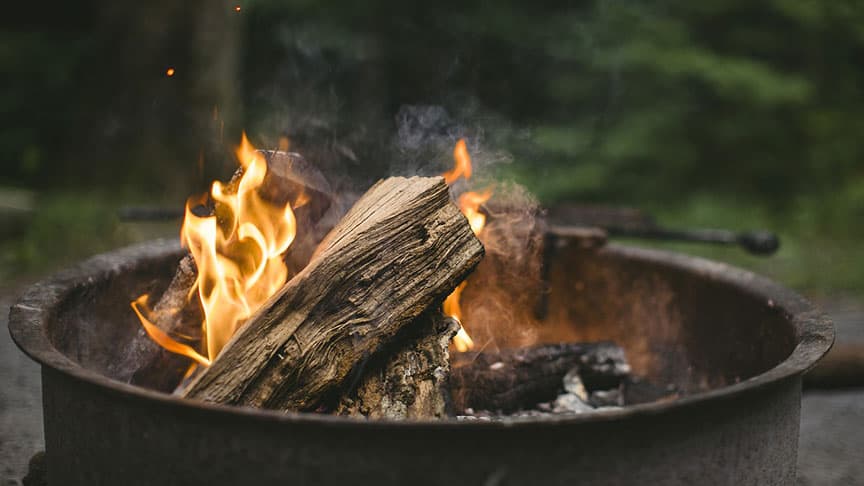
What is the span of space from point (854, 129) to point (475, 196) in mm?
5704

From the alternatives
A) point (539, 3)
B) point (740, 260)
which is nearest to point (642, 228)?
point (740, 260)

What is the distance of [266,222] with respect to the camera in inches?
83.7

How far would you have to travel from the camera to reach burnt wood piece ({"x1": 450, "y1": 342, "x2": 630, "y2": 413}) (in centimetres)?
220

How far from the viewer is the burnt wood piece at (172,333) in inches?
82.8

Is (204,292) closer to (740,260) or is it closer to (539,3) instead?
(740,260)

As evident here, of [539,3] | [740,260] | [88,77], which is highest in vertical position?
[539,3]

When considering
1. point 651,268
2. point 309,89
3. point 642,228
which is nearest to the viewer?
point 651,268

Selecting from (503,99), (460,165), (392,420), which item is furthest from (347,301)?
(503,99)

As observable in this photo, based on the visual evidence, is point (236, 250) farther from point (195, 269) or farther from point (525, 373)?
point (525, 373)

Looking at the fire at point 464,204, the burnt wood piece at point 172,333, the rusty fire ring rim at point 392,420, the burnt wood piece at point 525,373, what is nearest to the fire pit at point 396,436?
the rusty fire ring rim at point 392,420

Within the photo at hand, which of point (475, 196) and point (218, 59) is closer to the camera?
point (475, 196)

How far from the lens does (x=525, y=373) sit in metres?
2.28

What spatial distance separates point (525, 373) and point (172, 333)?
37.3 inches

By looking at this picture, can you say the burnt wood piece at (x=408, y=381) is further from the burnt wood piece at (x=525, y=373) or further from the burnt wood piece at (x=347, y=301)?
the burnt wood piece at (x=525, y=373)
